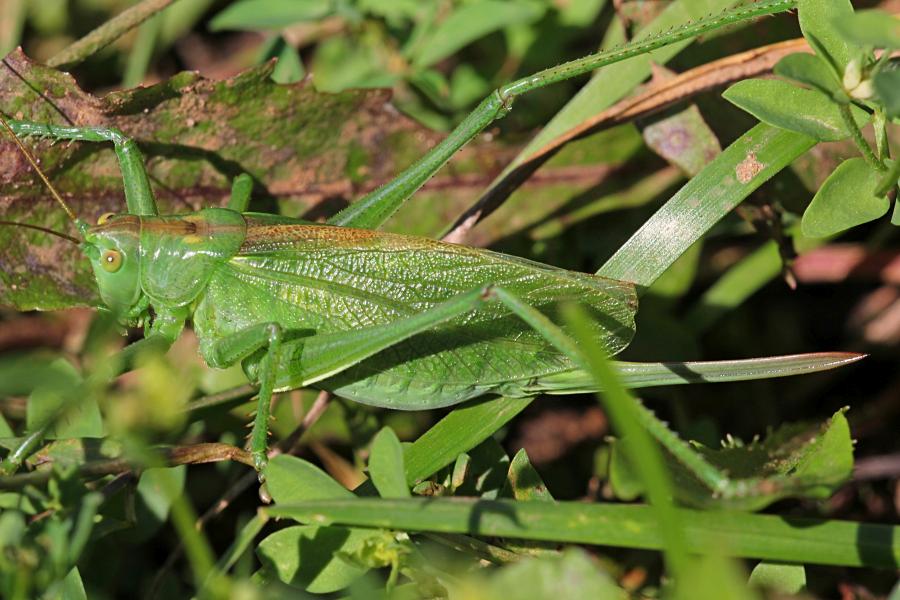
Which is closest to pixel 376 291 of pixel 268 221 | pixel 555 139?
pixel 268 221

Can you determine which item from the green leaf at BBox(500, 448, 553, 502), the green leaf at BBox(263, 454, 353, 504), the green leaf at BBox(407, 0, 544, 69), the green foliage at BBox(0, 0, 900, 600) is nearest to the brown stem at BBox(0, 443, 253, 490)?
the green foliage at BBox(0, 0, 900, 600)

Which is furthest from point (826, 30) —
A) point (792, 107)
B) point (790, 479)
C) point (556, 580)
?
point (556, 580)

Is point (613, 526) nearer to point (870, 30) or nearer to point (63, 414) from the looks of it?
point (870, 30)

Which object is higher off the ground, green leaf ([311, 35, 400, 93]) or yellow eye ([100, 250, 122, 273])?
green leaf ([311, 35, 400, 93])

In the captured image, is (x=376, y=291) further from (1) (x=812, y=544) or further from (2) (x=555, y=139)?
(1) (x=812, y=544)

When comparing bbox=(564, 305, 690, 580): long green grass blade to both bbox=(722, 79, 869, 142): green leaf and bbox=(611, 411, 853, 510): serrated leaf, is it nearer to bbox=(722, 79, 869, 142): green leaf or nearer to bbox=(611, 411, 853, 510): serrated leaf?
bbox=(611, 411, 853, 510): serrated leaf

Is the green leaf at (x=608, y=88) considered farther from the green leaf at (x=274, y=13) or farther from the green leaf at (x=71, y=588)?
the green leaf at (x=71, y=588)
